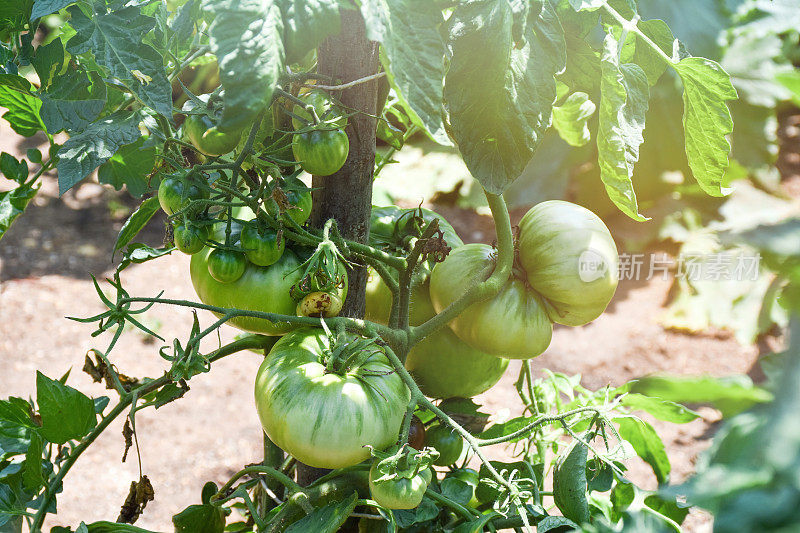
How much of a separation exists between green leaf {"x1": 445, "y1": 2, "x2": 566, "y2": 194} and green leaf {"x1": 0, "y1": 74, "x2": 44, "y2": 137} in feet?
1.10

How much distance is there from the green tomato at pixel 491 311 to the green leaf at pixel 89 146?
11.4 inches

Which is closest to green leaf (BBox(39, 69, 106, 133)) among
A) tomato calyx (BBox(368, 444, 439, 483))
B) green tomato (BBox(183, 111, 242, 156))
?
green tomato (BBox(183, 111, 242, 156))

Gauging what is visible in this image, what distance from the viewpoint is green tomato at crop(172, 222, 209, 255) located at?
0.47 m

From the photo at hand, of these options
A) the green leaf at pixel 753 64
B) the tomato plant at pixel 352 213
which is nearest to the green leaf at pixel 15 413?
the tomato plant at pixel 352 213

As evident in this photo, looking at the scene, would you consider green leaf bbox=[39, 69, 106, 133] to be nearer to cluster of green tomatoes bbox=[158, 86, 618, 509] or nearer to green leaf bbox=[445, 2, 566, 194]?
cluster of green tomatoes bbox=[158, 86, 618, 509]

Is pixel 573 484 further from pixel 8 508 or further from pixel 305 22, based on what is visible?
pixel 8 508

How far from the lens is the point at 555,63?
47 centimetres

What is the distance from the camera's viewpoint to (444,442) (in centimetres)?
64

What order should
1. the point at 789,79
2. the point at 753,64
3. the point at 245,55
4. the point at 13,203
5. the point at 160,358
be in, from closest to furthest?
the point at 789,79, the point at 245,55, the point at 13,203, the point at 160,358, the point at 753,64

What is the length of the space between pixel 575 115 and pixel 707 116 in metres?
0.17

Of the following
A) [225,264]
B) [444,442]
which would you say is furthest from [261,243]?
[444,442]

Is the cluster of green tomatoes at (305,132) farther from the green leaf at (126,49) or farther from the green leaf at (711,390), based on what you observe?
the green leaf at (711,390)

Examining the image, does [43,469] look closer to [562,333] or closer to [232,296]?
[232,296]

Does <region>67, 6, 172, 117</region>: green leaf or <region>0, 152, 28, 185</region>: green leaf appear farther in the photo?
<region>0, 152, 28, 185</region>: green leaf
